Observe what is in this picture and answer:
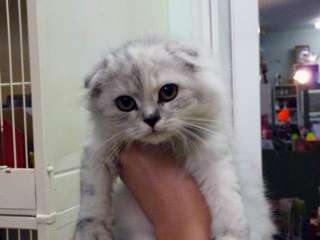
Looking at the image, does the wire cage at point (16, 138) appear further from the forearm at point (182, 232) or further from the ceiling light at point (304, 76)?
the ceiling light at point (304, 76)

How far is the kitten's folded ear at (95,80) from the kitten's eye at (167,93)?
5.9 inches

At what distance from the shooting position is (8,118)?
1.03m

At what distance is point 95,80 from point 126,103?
89mm

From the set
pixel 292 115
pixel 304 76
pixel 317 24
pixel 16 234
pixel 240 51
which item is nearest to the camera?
pixel 16 234

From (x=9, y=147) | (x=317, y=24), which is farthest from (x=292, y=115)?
(x=9, y=147)

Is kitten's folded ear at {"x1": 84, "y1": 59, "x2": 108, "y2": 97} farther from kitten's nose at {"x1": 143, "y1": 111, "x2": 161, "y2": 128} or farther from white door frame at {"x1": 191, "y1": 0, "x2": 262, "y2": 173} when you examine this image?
white door frame at {"x1": 191, "y1": 0, "x2": 262, "y2": 173}

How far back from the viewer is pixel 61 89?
103cm

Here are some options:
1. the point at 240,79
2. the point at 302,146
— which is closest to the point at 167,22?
the point at 240,79

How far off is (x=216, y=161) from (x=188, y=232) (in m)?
0.17

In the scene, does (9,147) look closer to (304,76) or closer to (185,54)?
(185,54)

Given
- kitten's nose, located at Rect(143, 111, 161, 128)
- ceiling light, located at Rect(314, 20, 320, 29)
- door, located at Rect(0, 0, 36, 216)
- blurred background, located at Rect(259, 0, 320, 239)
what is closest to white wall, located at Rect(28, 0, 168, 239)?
door, located at Rect(0, 0, 36, 216)

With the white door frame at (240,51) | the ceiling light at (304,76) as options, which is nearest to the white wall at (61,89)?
the white door frame at (240,51)

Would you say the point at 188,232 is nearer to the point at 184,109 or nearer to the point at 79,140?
the point at 184,109

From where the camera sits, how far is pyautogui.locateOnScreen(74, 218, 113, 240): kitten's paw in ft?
2.99
